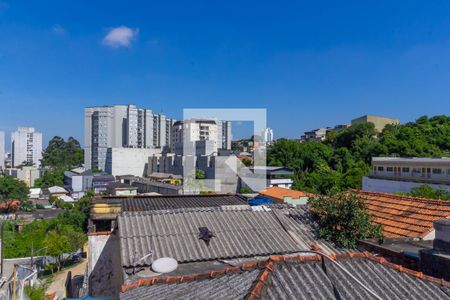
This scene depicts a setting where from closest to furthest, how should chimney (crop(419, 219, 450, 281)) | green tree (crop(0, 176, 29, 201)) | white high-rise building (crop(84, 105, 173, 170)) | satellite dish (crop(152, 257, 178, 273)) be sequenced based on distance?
chimney (crop(419, 219, 450, 281)) < satellite dish (crop(152, 257, 178, 273)) < green tree (crop(0, 176, 29, 201)) < white high-rise building (crop(84, 105, 173, 170))

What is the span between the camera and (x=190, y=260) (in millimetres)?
5359

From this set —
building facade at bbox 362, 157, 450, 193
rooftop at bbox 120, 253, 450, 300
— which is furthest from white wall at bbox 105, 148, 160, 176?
rooftop at bbox 120, 253, 450, 300

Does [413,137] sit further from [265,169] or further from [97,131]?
[97,131]

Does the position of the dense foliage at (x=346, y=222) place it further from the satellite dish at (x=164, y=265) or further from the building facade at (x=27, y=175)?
the building facade at (x=27, y=175)

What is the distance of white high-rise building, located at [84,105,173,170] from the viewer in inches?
3012

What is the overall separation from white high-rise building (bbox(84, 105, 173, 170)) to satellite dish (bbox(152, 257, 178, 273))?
239 feet

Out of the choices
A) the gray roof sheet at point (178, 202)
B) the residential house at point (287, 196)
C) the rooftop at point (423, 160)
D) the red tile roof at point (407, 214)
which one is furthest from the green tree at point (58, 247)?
the rooftop at point (423, 160)

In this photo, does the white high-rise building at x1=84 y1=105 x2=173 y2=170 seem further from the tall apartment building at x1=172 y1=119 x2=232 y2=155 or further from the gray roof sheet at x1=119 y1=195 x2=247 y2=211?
the gray roof sheet at x1=119 y1=195 x2=247 y2=211

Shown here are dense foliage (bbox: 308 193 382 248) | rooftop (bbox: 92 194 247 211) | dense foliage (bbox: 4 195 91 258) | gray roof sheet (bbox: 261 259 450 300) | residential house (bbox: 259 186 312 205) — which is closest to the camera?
gray roof sheet (bbox: 261 259 450 300)

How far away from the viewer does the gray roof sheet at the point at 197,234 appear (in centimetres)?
551

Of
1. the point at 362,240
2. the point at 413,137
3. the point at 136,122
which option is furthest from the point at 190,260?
the point at 136,122

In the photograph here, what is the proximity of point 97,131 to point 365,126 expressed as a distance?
5349 cm

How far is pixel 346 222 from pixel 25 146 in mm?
114539

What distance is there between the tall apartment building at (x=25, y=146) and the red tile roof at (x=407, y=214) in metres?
110
